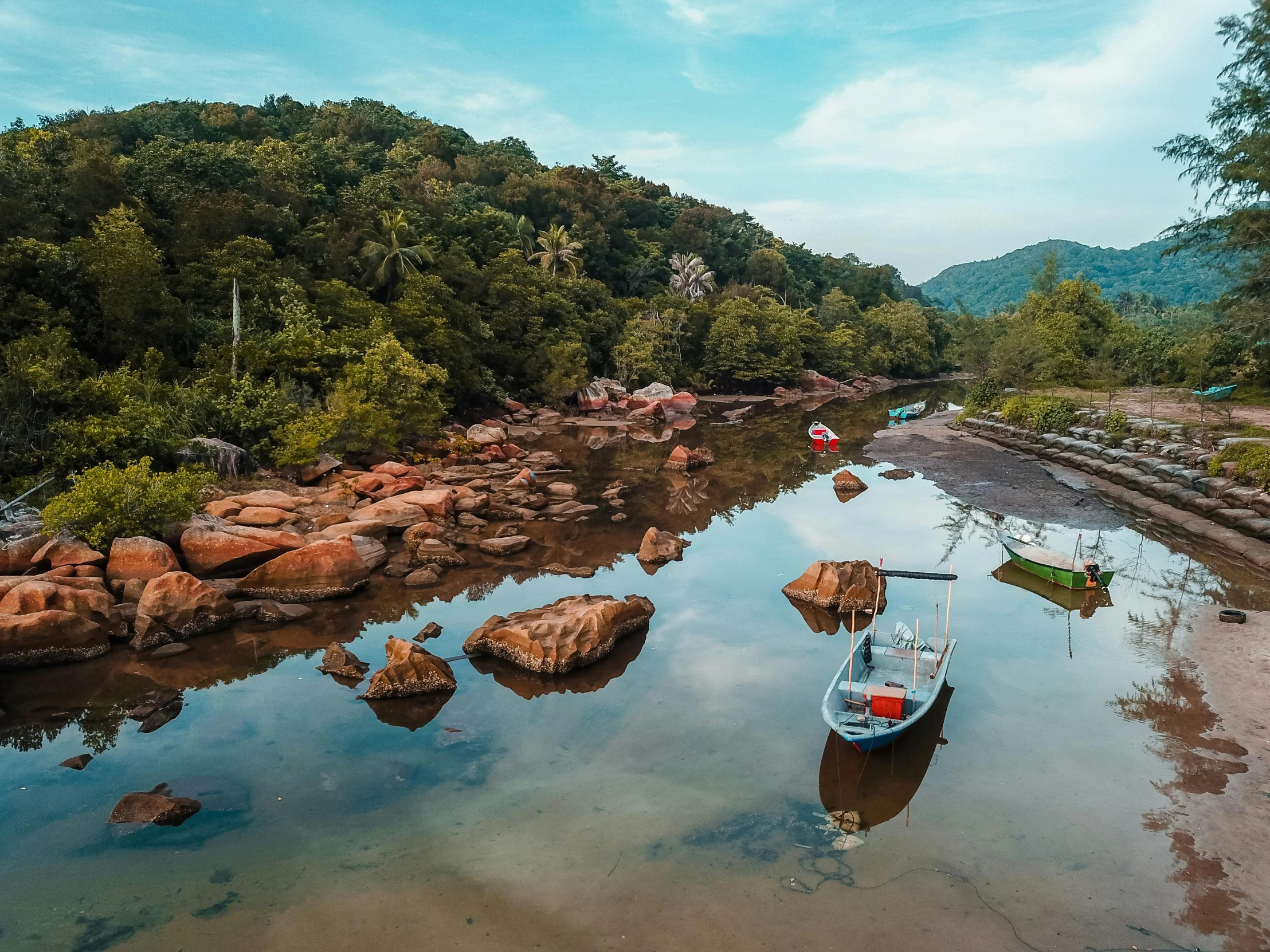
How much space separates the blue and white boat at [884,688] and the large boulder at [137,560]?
15.3 metres

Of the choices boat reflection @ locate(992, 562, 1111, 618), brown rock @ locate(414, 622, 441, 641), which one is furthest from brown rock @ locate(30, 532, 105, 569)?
boat reflection @ locate(992, 562, 1111, 618)

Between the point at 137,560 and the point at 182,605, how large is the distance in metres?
2.32

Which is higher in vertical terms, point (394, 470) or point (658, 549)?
point (394, 470)

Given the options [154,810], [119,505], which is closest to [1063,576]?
[154,810]

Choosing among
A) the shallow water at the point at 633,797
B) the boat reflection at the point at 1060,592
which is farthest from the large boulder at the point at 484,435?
the boat reflection at the point at 1060,592

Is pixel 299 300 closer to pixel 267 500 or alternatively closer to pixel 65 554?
pixel 267 500

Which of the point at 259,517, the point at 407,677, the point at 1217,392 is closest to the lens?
the point at 407,677

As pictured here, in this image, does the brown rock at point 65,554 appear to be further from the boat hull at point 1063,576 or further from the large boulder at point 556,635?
the boat hull at point 1063,576

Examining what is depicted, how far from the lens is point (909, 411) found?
60.4 metres

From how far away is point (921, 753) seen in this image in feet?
40.4

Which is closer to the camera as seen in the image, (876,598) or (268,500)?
(876,598)

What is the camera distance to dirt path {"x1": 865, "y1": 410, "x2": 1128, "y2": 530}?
2731cm

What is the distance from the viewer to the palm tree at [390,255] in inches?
1797

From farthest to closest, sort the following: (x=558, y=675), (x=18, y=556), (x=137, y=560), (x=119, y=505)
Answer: (x=119, y=505), (x=137, y=560), (x=18, y=556), (x=558, y=675)
